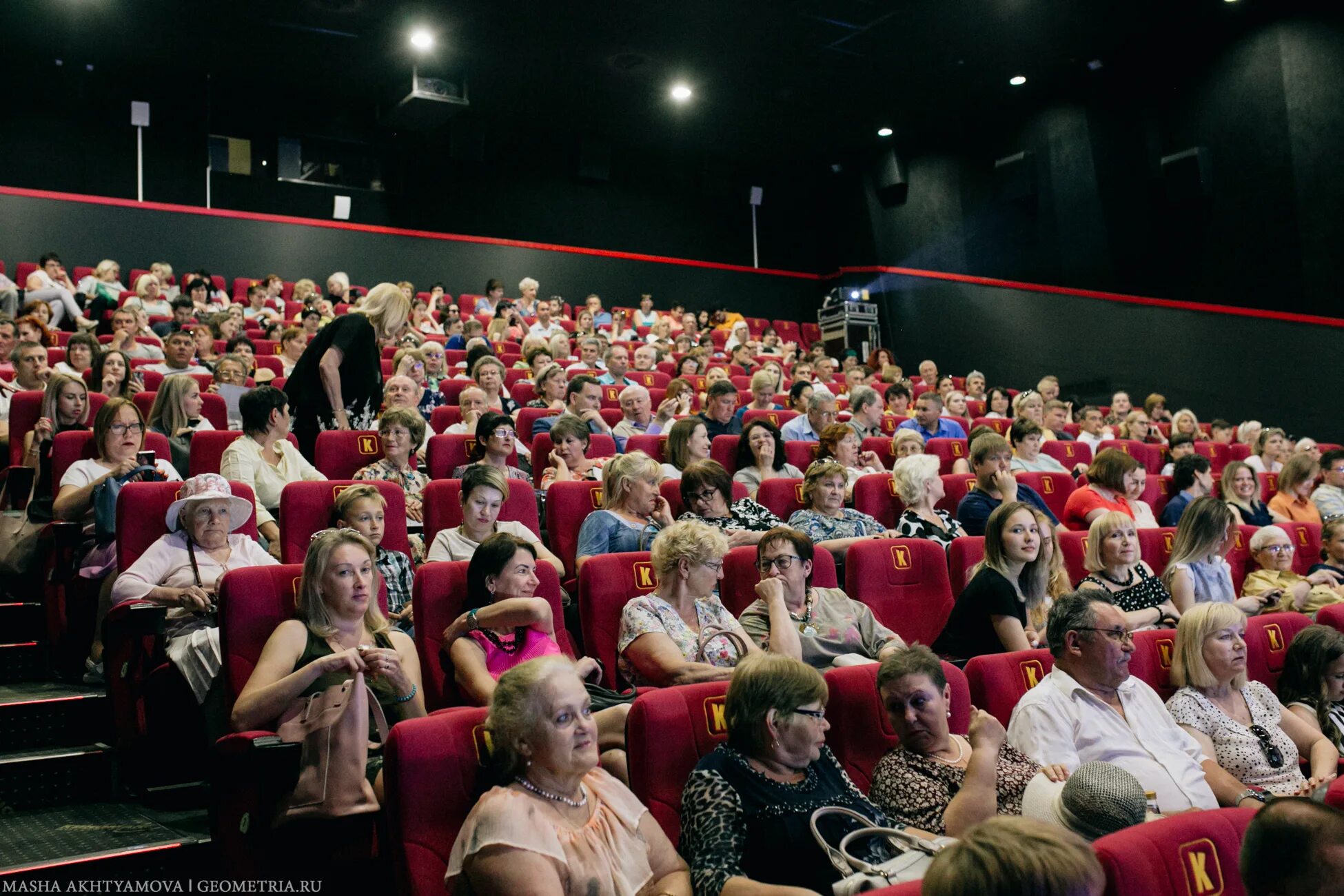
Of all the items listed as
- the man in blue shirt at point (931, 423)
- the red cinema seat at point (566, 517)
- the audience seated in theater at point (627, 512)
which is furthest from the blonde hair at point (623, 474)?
the man in blue shirt at point (931, 423)

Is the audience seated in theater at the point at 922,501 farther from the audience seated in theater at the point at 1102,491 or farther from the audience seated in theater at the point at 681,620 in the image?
the audience seated in theater at the point at 681,620

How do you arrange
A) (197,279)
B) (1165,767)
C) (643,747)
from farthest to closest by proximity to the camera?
(197,279) → (1165,767) → (643,747)

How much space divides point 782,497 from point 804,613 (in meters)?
1.00

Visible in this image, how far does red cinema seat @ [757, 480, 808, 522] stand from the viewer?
3236 millimetres

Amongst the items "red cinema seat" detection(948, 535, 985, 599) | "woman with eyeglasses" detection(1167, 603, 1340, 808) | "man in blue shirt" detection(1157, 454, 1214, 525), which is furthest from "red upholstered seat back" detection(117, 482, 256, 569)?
"man in blue shirt" detection(1157, 454, 1214, 525)

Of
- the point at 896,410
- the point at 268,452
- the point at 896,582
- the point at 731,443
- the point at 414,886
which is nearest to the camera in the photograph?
the point at 414,886

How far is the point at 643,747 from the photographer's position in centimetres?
155

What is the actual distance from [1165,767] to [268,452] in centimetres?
234

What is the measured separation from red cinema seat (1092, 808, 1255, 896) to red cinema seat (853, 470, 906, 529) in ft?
6.80

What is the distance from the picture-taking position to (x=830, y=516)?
3055 millimetres

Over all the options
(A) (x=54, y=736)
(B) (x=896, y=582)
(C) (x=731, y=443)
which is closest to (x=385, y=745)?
(A) (x=54, y=736)

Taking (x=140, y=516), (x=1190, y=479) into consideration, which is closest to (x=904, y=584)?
(x=140, y=516)

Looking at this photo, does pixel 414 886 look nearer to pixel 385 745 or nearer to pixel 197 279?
pixel 385 745

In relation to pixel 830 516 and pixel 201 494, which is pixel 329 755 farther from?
pixel 830 516
